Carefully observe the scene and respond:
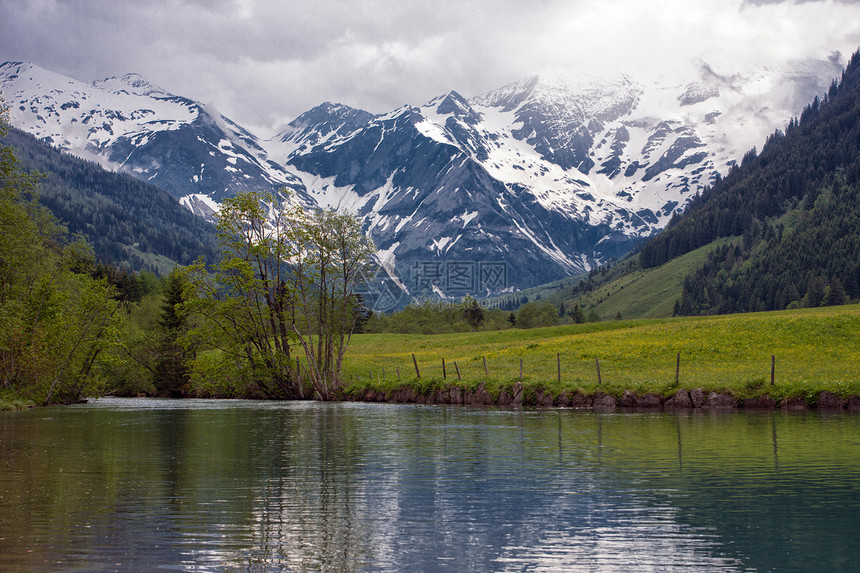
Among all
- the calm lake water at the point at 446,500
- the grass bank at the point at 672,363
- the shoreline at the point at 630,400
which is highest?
the grass bank at the point at 672,363

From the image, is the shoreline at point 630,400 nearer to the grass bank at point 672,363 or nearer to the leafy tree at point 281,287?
the grass bank at point 672,363

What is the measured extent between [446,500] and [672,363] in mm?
48772

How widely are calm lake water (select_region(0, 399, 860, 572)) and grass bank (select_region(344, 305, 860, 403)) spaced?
1258 cm

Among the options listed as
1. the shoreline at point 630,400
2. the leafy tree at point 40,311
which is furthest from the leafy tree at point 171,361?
the shoreline at point 630,400

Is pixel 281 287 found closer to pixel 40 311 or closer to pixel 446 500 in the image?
pixel 40 311

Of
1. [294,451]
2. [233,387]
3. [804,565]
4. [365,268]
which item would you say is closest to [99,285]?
[233,387]

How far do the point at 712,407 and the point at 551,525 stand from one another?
34.8 metres

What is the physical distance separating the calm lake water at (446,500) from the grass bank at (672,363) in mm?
12580

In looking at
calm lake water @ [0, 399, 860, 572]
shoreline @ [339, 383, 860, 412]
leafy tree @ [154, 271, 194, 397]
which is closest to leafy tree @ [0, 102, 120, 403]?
leafy tree @ [154, 271, 194, 397]

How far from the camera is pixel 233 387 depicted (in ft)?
277

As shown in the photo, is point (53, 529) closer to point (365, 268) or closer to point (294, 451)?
point (294, 451)

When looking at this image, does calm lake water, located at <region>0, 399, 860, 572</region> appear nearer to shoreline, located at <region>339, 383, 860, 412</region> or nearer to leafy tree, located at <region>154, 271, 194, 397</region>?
shoreline, located at <region>339, 383, 860, 412</region>

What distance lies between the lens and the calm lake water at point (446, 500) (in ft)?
50.5

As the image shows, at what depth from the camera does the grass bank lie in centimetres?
5153
